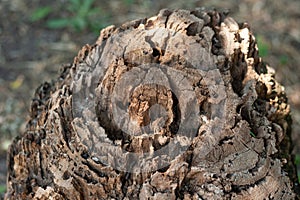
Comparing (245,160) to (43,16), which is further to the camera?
(43,16)

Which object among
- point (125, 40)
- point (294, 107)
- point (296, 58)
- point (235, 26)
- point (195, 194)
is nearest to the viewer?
point (195, 194)

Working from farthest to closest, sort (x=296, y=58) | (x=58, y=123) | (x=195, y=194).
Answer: (x=296, y=58)
(x=58, y=123)
(x=195, y=194)

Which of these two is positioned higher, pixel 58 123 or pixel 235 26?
pixel 235 26

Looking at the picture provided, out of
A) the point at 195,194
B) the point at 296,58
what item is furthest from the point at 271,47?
the point at 195,194

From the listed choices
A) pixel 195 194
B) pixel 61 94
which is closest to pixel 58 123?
pixel 61 94

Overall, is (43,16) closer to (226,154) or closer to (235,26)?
(235,26)

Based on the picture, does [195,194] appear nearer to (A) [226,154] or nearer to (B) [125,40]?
(A) [226,154]

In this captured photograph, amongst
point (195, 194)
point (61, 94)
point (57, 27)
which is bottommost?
point (195, 194)
